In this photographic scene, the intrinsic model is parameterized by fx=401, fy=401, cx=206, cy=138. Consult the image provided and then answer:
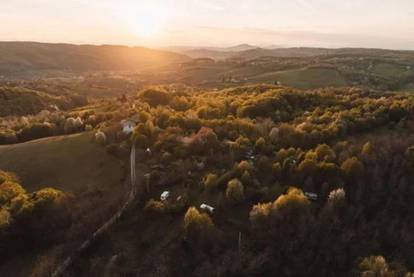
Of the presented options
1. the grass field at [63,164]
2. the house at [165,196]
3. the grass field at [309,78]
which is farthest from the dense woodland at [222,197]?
the grass field at [309,78]

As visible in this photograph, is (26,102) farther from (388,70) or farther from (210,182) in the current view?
(388,70)

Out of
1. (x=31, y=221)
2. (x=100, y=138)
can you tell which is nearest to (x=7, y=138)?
(x=100, y=138)

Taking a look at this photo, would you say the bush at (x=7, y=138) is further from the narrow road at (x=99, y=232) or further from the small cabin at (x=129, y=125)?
the narrow road at (x=99, y=232)

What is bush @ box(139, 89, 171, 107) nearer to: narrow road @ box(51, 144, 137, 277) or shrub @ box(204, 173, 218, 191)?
narrow road @ box(51, 144, 137, 277)

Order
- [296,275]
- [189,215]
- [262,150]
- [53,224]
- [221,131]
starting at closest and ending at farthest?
[296,275]
[189,215]
[53,224]
[262,150]
[221,131]

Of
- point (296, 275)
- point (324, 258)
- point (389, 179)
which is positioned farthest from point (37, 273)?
point (389, 179)

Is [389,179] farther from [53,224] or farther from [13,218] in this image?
[13,218]

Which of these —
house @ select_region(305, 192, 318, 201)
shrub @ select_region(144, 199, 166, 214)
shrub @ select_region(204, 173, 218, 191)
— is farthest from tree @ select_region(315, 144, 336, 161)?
shrub @ select_region(144, 199, 166, 214)
